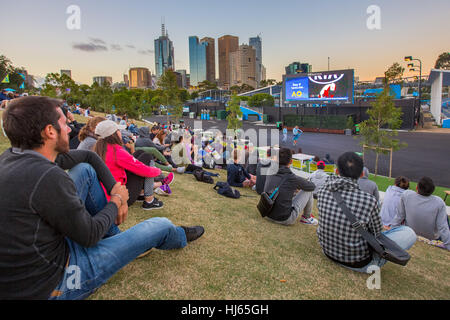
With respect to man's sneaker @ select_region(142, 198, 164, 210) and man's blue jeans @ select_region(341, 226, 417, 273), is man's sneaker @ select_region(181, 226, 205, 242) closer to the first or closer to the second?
man's sneaker @ select_region(142, 198, 164, 210)

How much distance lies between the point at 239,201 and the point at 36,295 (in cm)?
471

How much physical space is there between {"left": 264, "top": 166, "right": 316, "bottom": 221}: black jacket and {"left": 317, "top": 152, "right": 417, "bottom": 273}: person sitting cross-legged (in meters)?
1.22

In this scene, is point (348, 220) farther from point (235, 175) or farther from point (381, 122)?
point (381, 122)

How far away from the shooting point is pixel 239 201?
6125 millimetres

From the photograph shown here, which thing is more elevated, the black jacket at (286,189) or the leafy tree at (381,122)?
the leafy tree at (381,122)

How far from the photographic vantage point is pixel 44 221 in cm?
162

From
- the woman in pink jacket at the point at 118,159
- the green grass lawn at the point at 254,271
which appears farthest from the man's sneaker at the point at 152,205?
the woman in pink jacket at the point at 118,159

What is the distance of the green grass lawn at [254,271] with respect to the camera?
8.20 ft

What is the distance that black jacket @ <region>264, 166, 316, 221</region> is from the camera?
14.4 ft

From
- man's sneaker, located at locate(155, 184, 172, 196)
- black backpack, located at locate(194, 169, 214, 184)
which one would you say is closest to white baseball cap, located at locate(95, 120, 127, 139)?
man's sneaker, located at locate(155, 184, 172, 196)

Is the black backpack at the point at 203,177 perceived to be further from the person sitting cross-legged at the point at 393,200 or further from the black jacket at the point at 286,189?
the person sitting cross-legged at the point at 393,200

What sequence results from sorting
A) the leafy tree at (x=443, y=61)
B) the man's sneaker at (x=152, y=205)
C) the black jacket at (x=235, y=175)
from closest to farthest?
1. the man's sneaker at (x=152, y=205)
2. the black jacket at (x=235, y=175)
3. the leafy tree at (x=443, y=61)
